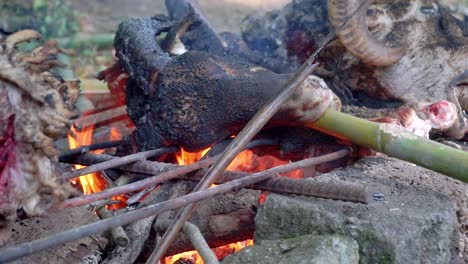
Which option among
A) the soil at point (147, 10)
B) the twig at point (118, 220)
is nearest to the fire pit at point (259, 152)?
the twig at point (118, 220)

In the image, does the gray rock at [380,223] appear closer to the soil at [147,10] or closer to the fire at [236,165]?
the fire at [236,165]

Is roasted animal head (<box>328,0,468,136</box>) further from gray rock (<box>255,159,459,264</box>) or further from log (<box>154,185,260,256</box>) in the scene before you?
log (<box>154,185,260,256</box>)

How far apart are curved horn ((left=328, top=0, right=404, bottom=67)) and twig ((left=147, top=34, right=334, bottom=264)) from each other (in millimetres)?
612

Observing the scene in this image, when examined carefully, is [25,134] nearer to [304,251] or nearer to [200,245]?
[200,245]

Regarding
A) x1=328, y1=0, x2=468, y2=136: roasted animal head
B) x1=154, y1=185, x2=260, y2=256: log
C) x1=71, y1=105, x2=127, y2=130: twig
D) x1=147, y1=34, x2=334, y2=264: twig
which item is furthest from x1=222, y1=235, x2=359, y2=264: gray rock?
x1=71, y1=105, x2=127, y2=130: twig

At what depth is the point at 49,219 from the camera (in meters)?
2.30

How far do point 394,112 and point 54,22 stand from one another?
218 inches

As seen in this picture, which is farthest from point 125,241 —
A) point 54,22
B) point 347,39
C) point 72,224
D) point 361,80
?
point 54,22

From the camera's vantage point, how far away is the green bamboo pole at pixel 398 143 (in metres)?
2.41

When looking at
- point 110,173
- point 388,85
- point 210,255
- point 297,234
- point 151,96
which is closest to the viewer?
point 210,255

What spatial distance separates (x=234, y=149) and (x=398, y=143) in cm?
78

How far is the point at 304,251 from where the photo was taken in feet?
6.64

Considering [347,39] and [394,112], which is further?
[394,112]

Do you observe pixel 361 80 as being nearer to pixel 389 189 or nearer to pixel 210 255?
pixel 389 189
